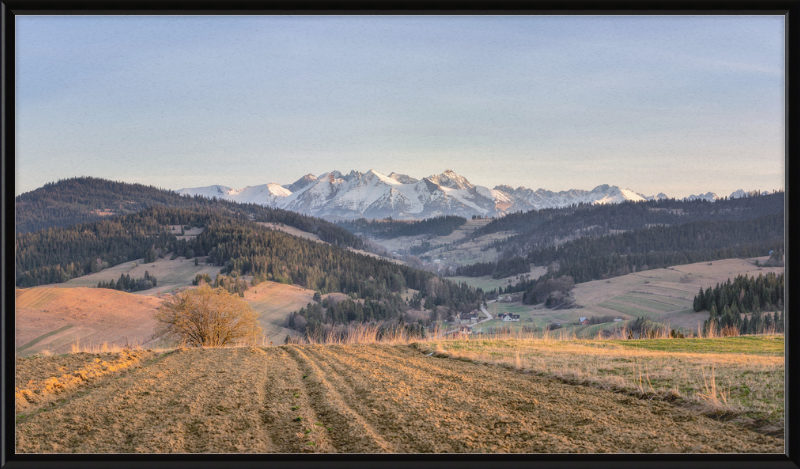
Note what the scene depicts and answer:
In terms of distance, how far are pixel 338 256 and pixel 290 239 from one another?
14.8 m

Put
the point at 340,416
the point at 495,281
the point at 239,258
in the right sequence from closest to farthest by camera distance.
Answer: the point at 340,416 → the point at 239,258 → the point at 495,281

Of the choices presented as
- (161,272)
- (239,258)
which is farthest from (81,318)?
(161,272)

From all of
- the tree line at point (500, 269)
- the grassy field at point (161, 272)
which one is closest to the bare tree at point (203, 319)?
the grassy field at point (161, 272)

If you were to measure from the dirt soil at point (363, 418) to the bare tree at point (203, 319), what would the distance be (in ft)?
34.5

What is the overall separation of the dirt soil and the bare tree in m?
10.5

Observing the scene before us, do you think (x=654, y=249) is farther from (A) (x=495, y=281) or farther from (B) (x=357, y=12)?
(B) (x=357, y=12)

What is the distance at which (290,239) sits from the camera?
132875 mm

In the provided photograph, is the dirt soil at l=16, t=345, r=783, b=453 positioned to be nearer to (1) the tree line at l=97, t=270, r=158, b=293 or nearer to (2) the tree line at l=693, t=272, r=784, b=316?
(2) the tree line at l=693, t=272, r=784, b=316

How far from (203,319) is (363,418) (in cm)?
1649

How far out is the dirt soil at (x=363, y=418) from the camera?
471 centimetres

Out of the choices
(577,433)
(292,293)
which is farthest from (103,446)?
(292,293)

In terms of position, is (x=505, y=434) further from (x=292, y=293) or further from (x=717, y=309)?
(x=292, y=293)

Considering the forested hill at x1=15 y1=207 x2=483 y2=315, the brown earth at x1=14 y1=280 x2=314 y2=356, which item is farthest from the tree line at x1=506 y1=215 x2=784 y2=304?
the brown earth at x1=14 y1=280 x2=314 y2=356

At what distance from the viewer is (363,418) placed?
232 inches
